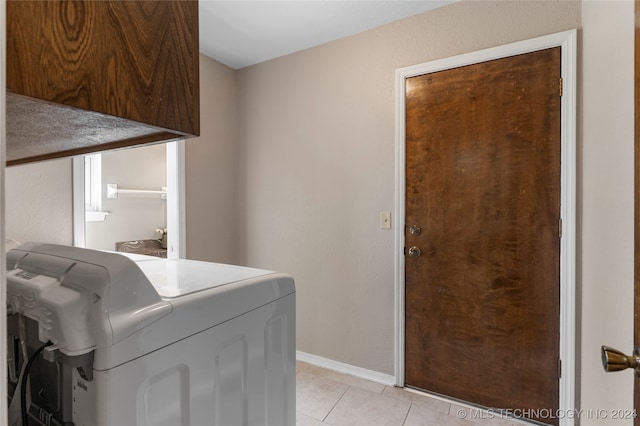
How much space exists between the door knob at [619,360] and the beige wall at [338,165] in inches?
56.3

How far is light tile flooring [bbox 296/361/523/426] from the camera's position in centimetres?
174

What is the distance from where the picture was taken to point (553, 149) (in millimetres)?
1617

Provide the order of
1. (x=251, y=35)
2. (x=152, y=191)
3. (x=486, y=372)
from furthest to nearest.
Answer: (x=152, y=191) < (x=251, y=35) < (x=486, y=372)

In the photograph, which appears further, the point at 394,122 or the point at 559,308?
the point at 394,122

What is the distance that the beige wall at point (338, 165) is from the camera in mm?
1962

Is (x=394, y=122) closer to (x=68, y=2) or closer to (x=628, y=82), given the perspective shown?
(x=628, y=82)

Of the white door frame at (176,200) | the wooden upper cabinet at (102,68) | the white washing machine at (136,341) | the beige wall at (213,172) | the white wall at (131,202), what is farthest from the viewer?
the white wall at (131,202)

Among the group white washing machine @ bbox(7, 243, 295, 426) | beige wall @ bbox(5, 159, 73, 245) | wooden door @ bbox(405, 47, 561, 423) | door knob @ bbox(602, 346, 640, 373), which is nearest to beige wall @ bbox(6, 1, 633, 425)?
beige wall @ bbox(5, 159, 73, 245)

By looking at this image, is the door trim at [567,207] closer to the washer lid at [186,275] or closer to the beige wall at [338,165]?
the beige wall at [338,165]

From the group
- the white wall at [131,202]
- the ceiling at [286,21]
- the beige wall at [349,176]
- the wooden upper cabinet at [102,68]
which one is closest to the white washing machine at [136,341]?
the wooden upper cabinet at [102,68]

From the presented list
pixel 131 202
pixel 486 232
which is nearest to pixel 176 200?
pixel 131 202

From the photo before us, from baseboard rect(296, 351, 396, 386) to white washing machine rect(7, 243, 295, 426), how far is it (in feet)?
4.66

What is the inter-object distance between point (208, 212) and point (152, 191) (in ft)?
3.14

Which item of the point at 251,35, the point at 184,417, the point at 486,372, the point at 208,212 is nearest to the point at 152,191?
the point at 208,212
